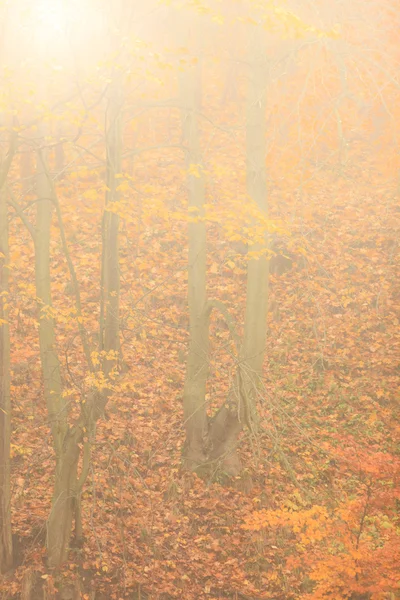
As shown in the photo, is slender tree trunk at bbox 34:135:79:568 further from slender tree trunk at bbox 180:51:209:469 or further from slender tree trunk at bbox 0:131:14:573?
slender tree trunk at bbox 180:51:209:469

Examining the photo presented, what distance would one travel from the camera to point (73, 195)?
14312mm

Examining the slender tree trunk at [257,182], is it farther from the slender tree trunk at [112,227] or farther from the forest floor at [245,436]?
the slender tree trunk at [112,227]

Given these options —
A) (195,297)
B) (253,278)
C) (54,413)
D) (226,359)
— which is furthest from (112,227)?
(226,359)

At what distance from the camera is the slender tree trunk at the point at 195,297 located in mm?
8492

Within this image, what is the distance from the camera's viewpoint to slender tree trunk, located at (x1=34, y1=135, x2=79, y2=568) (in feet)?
22.0

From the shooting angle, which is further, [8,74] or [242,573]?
[242,573]

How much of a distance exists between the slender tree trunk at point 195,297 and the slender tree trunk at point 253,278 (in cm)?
32

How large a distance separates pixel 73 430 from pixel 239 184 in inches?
387

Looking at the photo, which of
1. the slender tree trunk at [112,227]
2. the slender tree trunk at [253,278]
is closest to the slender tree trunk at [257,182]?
the slender tree trunk at [253,278]

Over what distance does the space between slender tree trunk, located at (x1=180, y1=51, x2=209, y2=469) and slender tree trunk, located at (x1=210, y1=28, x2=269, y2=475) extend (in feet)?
1.04

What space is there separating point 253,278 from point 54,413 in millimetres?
3655

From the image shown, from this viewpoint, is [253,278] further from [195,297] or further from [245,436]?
[245,436]

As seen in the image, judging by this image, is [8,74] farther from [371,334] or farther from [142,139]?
[142,139]

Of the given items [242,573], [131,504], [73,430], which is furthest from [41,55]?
[242,573]
